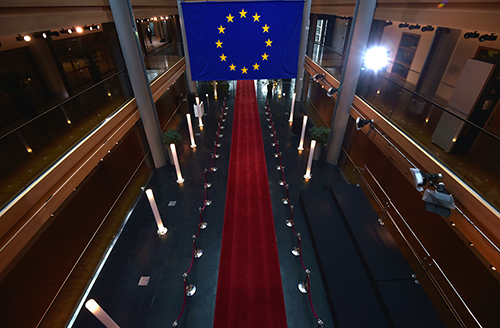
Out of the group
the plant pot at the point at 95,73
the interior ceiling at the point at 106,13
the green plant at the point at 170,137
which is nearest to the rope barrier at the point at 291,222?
the green plant at the point at 170,137

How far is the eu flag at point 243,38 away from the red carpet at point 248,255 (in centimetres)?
408

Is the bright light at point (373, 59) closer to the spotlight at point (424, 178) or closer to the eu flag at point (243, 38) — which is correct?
the eu flag at point (243, 38)

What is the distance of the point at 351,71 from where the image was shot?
29.4 ft

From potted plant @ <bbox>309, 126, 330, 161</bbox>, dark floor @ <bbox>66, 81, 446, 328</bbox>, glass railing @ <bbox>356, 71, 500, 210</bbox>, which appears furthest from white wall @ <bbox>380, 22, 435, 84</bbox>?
dark floor @ <bbox>66, 81, 446, 328</bbox>

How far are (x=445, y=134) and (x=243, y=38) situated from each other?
7451 millimetres

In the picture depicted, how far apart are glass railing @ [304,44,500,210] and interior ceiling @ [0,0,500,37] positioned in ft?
5.61

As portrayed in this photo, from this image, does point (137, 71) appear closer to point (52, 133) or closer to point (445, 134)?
point (52, 133)

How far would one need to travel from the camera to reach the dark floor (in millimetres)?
5770

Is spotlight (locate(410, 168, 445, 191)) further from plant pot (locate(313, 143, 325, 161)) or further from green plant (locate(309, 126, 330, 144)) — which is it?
plant pot (locate(313, 143, 325, 161))

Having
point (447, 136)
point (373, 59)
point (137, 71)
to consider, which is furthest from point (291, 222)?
point (137, 71)

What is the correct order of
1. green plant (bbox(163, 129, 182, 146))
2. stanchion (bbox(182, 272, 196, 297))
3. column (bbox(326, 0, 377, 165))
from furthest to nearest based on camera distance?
green plant (bbox(163, 129, 182, 146)) < column (bbox(326, 0, 377, 165)) < stanchion (bbox(182, 272, 196, 297))

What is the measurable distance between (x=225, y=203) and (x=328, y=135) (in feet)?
18.3

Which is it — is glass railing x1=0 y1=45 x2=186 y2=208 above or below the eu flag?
below

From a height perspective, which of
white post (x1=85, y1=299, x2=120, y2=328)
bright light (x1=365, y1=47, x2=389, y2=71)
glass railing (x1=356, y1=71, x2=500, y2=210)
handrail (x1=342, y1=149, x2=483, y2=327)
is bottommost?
handrail (x1=342, y1=149, x2=483, y2=327)
